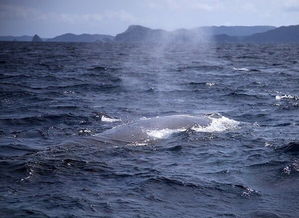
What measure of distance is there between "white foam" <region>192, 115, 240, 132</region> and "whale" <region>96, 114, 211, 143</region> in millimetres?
253

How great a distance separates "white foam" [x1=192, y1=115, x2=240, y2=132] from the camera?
58.3ft

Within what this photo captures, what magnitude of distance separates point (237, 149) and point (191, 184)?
4.19 m

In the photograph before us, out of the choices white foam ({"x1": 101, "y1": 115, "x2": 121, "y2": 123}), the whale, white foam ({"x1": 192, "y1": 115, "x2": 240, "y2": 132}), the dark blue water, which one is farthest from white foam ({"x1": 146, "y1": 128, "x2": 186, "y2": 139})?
white foam ({"x1": 101, "y1": 115, "x2": 121, "y2": 123})

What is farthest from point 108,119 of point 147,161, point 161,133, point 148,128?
point 147,161

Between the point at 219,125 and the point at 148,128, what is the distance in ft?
11.6

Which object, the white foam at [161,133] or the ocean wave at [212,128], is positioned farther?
the ocean wave at [212,128]

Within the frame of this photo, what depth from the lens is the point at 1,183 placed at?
35.6 feet

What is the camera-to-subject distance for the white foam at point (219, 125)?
17766mm

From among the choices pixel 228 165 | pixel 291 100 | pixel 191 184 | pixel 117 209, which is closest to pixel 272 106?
pixel 291 100

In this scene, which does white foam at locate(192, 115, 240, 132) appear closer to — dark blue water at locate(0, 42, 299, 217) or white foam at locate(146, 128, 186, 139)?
dark blue water at locate(0, 42, 299, 217)

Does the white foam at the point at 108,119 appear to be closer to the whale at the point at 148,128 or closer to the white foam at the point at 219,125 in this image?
the whale at the point at 148,128

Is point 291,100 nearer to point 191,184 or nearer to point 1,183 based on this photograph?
point 191,184

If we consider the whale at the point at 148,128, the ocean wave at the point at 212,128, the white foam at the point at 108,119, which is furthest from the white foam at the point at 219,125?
the white foam at the point at 108,119

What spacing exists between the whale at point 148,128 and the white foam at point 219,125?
0.25 m
